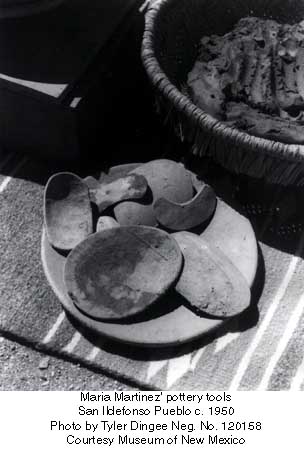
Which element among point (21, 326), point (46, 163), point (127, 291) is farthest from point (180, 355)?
point (46, 163)

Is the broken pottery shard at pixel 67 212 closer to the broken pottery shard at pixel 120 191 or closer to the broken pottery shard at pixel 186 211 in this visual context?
the broken pottery shard at pixel 120 191

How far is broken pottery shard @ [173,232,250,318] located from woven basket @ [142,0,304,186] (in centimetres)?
20

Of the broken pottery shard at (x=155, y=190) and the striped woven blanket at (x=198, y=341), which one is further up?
the broken pottery shard at (x=155, y=190)

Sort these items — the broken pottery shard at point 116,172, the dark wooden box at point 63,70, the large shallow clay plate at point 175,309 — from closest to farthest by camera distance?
the large shallow clay plate at point 175,309 < the dark wooden box at point 63,70 < the broken pottery shard at point 116,172

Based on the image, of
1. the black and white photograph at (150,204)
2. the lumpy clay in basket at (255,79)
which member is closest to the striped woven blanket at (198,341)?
the black and white photograph at (150,204)

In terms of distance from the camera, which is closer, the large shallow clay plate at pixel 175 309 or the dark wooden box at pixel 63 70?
the large shallow clay plate at pixel 175 309

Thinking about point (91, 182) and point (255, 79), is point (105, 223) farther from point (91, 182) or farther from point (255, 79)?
point (255, 79)

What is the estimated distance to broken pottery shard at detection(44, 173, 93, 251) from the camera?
3.80ft

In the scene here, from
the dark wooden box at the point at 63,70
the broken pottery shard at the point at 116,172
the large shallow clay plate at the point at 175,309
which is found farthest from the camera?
the broken pottery shard at the point at 116,172

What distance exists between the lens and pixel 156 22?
4.20ft

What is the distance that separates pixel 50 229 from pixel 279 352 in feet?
1.74

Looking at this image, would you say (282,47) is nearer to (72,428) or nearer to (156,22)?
(156,22)

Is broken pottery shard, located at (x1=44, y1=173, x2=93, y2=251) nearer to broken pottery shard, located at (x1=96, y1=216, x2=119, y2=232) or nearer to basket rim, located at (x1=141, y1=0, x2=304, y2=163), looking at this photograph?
broken pottery shard, located at (x1=96, y1=216, x2=119, y2=232)

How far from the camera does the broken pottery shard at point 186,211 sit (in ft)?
3.82
